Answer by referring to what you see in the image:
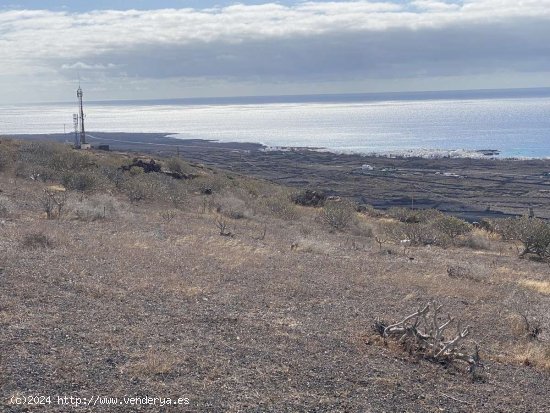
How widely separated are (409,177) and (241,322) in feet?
201

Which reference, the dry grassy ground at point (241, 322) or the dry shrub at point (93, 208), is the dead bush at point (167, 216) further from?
the dry grassy ground at point (241, 322)

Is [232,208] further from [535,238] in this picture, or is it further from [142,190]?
[535,238]

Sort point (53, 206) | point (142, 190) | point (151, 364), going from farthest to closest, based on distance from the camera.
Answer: point (142, 190)
point (53, 206)
point (151, 364)

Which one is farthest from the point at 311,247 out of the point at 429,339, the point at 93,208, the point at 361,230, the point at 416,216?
the point at 416,216

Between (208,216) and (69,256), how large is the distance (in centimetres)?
1109

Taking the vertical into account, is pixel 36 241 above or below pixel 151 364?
above

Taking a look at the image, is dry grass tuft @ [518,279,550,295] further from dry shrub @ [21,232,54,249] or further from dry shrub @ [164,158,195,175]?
dry shrub @ [164,158,195,175]

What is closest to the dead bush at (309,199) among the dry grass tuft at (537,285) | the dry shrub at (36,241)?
the dry grass tuft at (537,285)

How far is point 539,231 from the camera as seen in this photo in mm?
A: 20625

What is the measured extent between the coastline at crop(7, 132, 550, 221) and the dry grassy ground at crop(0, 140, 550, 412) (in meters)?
31.5

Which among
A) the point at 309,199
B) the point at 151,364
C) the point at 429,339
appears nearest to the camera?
the point at 151,364

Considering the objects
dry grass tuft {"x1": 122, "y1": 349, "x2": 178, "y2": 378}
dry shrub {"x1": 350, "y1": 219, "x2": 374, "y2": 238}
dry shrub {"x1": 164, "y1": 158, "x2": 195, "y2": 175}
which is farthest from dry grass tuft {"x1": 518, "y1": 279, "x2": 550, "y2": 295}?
dry shrub {"x1": 164, "y1": 158, "x2": 195, "y2": 175}

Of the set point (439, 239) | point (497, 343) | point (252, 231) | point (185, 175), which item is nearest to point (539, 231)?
point (439, 239)

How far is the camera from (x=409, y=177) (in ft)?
222
